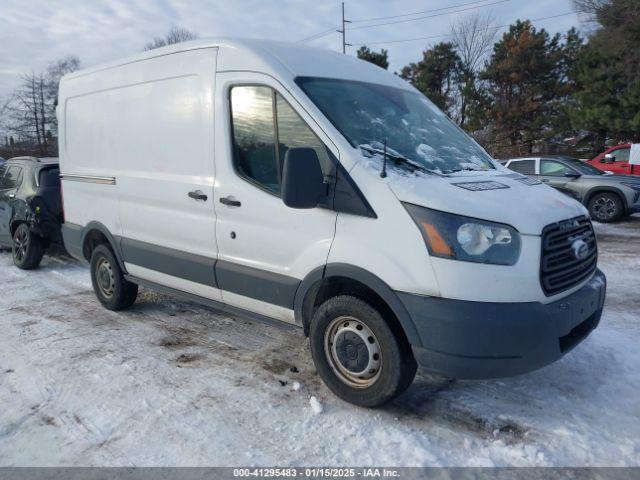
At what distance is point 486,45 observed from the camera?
3291 cm

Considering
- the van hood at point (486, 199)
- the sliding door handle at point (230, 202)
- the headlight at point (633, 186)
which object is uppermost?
Answer: the van hood at point (486, 199)

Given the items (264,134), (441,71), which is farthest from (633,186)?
(441,71)

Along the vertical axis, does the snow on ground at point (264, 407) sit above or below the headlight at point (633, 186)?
below

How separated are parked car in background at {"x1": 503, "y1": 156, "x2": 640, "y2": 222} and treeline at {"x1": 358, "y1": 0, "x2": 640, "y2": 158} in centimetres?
1177

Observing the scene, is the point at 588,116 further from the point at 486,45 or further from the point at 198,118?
the point at 198,118

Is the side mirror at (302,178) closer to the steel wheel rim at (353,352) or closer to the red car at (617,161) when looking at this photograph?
the steel wheel rim at (353,352)

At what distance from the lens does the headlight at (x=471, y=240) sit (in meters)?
2.90

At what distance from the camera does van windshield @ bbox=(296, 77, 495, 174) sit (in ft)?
11.6

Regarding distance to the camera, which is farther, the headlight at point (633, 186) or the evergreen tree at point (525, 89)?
the evergreen tree at point (525, 89)

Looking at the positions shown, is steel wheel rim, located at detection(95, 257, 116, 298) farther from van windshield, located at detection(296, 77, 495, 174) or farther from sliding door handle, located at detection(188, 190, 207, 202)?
van windshield, located at detection(296, 77, 495, 174)

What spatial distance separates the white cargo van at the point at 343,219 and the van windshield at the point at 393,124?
0.02 m

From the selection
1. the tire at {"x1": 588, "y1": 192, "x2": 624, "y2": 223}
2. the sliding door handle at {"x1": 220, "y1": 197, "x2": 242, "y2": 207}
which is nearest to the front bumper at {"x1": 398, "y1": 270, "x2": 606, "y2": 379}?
the sliding door handle at {"x1": 220, "y1": 197, "x2": 242, "y2": 207}

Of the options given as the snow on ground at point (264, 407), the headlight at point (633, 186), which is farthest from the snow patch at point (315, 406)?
the headlight at point (633, 186)

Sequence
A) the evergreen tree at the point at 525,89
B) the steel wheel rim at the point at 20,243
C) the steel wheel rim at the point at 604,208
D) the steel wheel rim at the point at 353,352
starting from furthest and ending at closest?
the evergreen tree at the point at 525,89
the steel wheel rim at the point at 604,208
the steel wheel rim at the point at 20,243
the steel wheel rim at the point at 353,352
